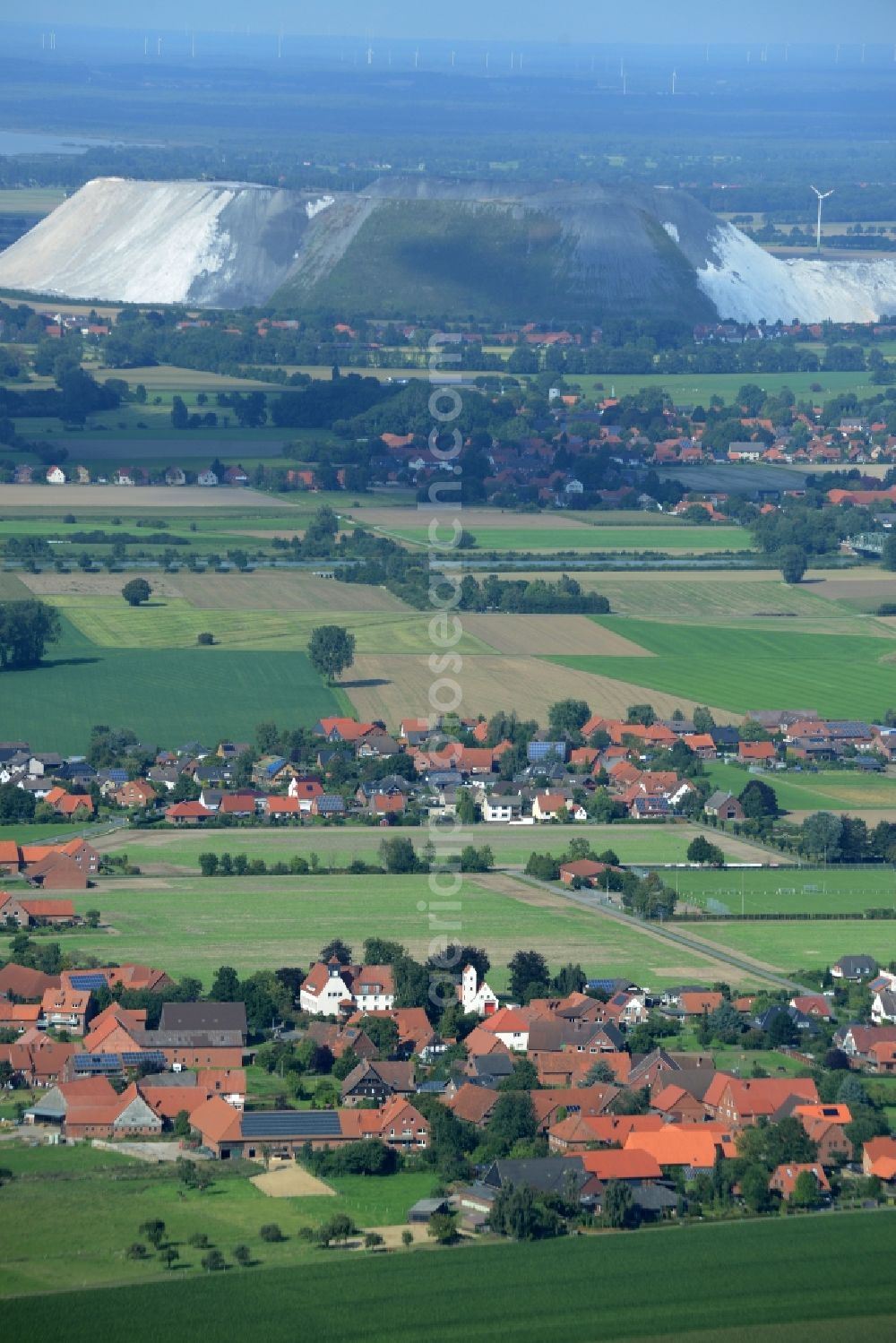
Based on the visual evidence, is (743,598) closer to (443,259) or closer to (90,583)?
(90,583)

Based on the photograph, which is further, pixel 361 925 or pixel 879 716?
pixel 879 716

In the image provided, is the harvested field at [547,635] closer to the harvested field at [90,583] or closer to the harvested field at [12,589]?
Answer: the harvested field at [90,583]

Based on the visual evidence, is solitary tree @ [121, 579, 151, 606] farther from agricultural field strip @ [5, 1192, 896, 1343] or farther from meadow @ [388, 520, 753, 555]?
agricultural field strip @ [5, 1192, 896, 1343]

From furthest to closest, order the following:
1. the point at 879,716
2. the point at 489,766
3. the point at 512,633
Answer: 1. the point at 512,633
2. the point at 879,716
3. the point at 489,766

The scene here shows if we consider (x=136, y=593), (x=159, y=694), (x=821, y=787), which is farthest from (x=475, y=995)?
(x=136, y=593)

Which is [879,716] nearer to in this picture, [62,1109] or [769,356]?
[62,1109]

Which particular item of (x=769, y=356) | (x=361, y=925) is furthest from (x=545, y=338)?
(x=361, y=925)

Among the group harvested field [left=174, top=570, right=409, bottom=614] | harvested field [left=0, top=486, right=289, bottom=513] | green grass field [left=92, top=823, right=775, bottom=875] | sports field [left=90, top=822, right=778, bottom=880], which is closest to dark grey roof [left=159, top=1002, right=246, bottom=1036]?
sports field [left=90, top=822, right=778, bottom=880]
